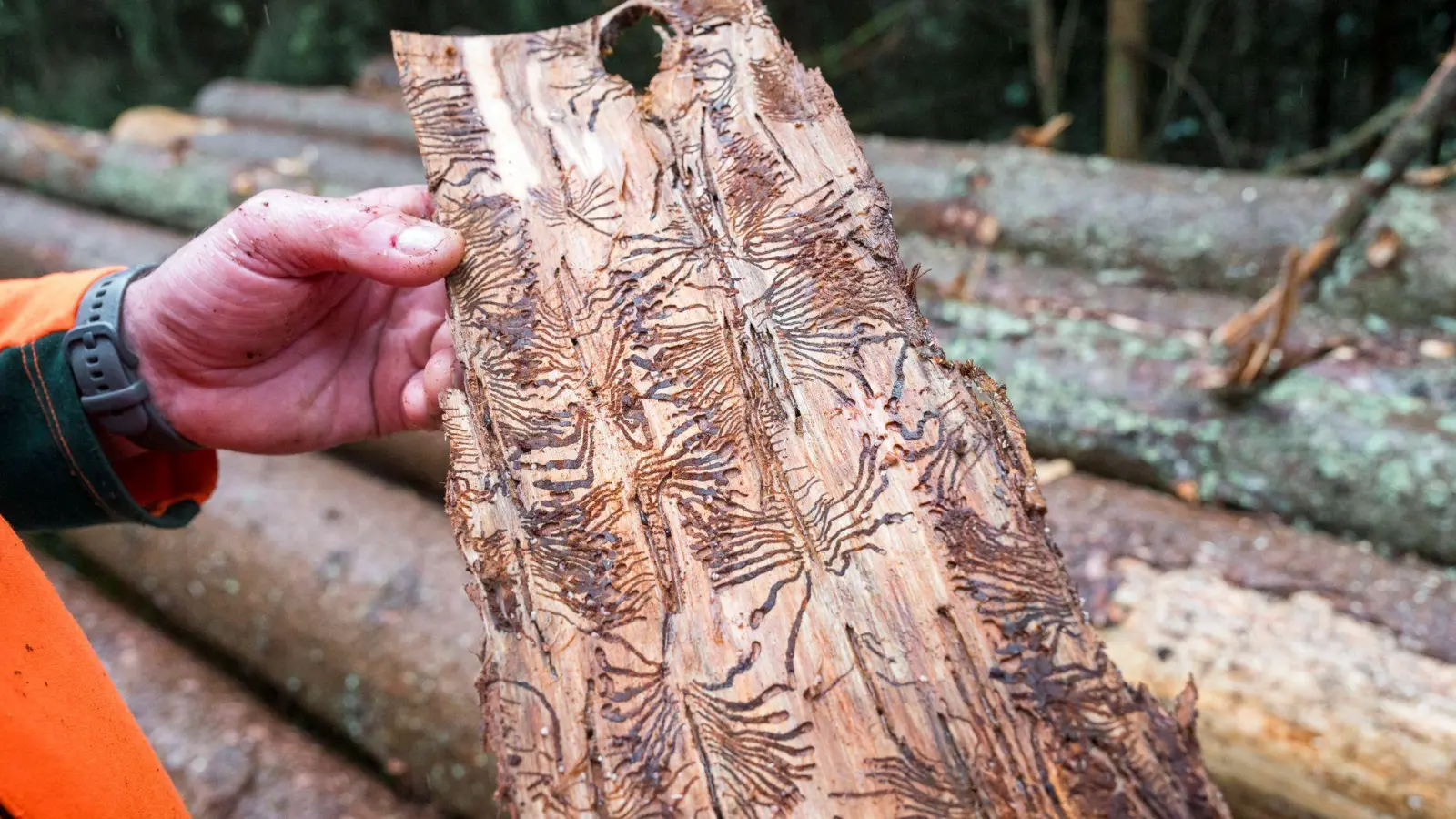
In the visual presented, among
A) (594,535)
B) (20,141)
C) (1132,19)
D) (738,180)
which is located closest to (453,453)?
(594,535)

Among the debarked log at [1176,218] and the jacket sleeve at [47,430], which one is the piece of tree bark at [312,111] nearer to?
the debarked log at [1176,218]

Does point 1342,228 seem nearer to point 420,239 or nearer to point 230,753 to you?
point 420,239

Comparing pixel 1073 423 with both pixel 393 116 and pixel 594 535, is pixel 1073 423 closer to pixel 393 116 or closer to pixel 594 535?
pixel 594 535

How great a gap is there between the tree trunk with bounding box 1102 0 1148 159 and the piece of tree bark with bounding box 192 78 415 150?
14.8 ft

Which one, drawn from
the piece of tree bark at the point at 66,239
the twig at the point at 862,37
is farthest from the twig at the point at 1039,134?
the piece of tree bark at the point at 66,239

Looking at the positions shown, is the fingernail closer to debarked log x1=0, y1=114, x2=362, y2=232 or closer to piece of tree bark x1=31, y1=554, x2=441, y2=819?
piece of tree bark x1=31, y1=554, x2=441, y2=819

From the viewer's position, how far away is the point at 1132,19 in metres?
5.79

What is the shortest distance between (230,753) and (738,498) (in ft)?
6.22

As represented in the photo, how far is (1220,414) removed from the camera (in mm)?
2562

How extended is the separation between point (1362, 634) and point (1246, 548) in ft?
1.04

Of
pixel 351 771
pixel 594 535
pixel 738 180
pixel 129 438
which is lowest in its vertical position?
pixel 351 771

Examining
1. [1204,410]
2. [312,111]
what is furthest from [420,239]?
[312,111]

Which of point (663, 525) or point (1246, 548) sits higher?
point (663, 525)

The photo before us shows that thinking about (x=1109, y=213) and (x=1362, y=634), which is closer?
(x=1362, y=634)
